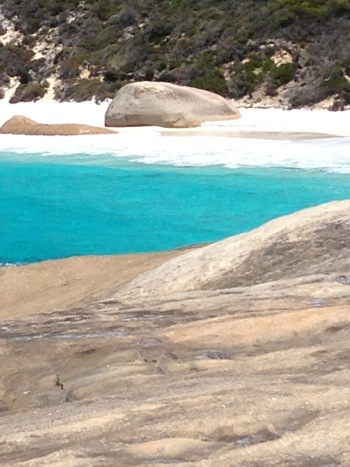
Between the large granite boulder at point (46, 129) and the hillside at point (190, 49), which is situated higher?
the hillside at point (190, 49)

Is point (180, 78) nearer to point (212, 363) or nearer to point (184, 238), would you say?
point (184, 238)

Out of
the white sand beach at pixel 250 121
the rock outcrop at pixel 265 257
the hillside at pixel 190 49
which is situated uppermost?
the hillside at pixel 190 49

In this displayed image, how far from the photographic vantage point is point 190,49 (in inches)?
1187

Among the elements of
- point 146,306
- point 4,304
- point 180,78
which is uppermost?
point 180,78

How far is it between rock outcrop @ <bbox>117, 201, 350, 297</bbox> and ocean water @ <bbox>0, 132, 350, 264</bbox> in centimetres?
363

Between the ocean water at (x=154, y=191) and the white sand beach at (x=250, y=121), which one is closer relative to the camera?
the ocean water at (x=154, y=191)

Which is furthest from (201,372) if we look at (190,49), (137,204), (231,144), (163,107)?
(190,49)

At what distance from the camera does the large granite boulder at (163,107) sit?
21.4m

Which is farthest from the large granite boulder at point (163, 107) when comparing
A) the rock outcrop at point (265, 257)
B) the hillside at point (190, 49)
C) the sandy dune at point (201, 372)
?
the sandy dune at point (201, 372)

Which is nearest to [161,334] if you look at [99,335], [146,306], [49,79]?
[99,335]

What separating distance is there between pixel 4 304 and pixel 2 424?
15.9 feet

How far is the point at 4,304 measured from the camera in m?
7.71

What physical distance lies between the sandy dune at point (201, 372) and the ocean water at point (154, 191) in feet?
15.3

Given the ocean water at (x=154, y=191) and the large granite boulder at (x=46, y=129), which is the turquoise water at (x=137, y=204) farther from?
the large granite boulder at (x=46, y=129)
